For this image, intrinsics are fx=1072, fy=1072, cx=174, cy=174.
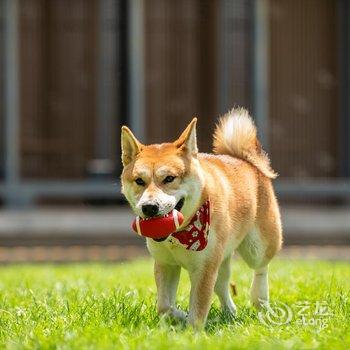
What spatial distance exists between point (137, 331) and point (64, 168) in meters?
9.45

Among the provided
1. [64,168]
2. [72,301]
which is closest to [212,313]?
[72,301]

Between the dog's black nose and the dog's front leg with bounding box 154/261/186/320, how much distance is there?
66 centimetres

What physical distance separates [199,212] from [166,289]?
52 cm

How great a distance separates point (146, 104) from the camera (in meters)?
15.0

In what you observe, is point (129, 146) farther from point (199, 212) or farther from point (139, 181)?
point (199, 212)

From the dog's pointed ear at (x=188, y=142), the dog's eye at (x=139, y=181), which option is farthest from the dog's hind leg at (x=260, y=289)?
the dog's eye at (x=139, y=181)

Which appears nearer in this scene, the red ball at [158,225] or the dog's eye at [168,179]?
the red ball at [158,225]

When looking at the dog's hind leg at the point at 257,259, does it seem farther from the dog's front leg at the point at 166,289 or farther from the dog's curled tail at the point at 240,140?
the dog's front leg at the point at 166,289

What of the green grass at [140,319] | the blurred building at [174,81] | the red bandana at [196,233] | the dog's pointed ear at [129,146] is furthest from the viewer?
the blurred building at [174,81]

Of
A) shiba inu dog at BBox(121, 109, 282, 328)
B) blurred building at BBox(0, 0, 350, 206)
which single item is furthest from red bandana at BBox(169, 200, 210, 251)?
blurred building at BBox(0, 0, 350, 206)

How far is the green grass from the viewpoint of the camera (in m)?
4.96

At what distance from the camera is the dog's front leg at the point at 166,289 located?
227 inches

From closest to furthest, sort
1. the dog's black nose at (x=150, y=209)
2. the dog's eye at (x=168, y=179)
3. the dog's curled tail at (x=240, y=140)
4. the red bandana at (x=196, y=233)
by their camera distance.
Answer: the dog's black nose at (x=150, y=209) → the dog's eye at (x=168, y=179) → the red bandana at (x=196, y=233) → the dog's curled tail at (x=240, y=140)

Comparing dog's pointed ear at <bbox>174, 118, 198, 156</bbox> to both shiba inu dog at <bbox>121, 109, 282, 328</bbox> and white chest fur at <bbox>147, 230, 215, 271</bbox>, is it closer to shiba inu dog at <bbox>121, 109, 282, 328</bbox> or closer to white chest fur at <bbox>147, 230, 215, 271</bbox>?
shiba inu dog at <bbox>121, 109, 282, 328</bbox>
